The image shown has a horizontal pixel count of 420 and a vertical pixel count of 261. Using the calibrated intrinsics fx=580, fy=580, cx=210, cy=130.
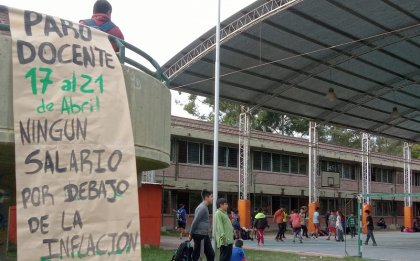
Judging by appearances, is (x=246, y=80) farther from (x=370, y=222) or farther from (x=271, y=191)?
(x=271, y=191)

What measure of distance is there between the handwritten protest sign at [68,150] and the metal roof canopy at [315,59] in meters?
17.5

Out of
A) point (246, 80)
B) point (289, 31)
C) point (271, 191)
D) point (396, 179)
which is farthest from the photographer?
point (396, 179)

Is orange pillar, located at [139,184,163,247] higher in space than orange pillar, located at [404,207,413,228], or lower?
higher

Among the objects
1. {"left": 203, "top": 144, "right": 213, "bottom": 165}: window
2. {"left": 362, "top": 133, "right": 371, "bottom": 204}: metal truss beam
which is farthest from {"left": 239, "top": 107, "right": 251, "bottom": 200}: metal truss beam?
{"left": 362, "top": 133, "right": 371, "bottom": 204}: metal truss beam

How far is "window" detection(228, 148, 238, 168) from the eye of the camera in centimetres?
3750

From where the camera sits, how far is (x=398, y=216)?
54.4m

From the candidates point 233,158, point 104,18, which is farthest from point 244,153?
point 104,18

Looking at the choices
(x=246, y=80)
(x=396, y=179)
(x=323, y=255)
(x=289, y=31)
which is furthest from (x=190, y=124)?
(x=396, y=179)

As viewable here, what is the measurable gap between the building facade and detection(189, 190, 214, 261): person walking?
20.5m

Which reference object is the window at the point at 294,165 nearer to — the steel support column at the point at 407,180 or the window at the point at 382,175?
the steel support column at the point at 407,180

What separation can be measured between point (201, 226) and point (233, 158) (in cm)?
2683

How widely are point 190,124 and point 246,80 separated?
690cm

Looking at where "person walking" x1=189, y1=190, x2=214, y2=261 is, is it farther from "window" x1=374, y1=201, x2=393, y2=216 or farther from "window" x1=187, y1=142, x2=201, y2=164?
"window" x1=374, y1=201, x2=393, y2=216

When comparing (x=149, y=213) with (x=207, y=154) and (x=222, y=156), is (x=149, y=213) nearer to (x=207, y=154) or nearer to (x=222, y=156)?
(x=207, y=154)
